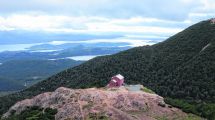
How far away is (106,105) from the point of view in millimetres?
58906

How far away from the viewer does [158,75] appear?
122688 millimetres

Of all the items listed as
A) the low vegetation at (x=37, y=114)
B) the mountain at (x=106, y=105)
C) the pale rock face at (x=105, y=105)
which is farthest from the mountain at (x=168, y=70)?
the low vegetation at (x=37, y=114)

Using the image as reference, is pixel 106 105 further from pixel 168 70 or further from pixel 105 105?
pixel 168 70

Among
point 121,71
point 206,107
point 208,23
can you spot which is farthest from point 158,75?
point 206,107

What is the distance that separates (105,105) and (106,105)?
129 mm

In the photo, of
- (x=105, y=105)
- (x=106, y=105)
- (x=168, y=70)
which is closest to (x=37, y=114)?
(x=105, y=105)

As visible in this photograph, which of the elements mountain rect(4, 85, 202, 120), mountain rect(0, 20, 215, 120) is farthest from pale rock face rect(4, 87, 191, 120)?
mountain rect(0, 20, 215, 120)

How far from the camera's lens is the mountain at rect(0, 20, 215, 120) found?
103250 millimetres

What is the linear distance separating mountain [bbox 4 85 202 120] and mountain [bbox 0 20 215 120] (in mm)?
27921

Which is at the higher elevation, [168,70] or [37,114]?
[168,70]

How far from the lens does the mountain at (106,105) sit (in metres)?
56.4

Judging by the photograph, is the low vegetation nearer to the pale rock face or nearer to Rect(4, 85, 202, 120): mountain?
Rect(4, 85, 202, 120): mountain

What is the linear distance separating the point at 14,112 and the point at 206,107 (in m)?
25.3

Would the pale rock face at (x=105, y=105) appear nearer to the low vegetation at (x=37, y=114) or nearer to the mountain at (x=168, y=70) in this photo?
the low vegetation at (x=37, y=114)
